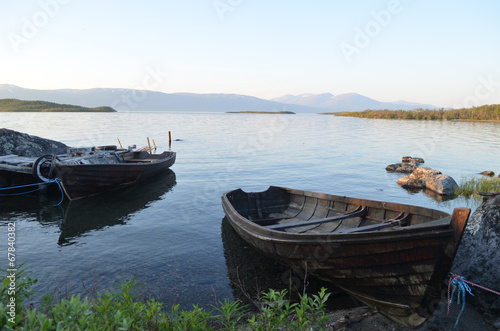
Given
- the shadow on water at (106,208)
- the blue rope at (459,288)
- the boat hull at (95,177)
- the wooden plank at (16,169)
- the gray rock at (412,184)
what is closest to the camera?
the blue rope at (459,288)

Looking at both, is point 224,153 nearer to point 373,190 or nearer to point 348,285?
point 373,190

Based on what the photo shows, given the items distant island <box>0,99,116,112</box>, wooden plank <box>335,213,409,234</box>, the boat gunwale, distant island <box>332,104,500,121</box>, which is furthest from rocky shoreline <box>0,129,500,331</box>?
distant island <box>0,99,116,112</box>

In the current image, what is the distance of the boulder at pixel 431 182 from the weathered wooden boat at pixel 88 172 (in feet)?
52.6

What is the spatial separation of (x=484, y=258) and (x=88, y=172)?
16.0 m

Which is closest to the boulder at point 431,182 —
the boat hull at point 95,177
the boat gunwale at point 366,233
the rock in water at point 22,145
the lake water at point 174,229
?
the lake water at point 174,229

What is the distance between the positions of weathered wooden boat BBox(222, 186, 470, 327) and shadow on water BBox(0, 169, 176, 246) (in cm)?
672

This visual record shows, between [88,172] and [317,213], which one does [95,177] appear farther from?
[317,213]

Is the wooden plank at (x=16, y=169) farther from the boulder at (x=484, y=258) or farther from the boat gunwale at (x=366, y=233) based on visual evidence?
the boulder at (x=484, y=258)

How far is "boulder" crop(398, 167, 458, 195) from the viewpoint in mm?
17953

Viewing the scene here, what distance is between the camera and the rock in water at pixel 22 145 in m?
22.1

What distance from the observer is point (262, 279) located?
340 inches

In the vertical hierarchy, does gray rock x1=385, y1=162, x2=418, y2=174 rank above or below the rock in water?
below

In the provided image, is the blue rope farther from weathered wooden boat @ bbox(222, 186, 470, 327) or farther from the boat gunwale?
the boat gunwale

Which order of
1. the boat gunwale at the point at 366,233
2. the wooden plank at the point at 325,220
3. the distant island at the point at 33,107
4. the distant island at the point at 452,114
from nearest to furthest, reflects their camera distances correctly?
the boat gunwale at the point at 366,233 < the wooden plank at the point at 325,220 < the distant island at the point at 452,114 < the distant island at the point at 33,107
